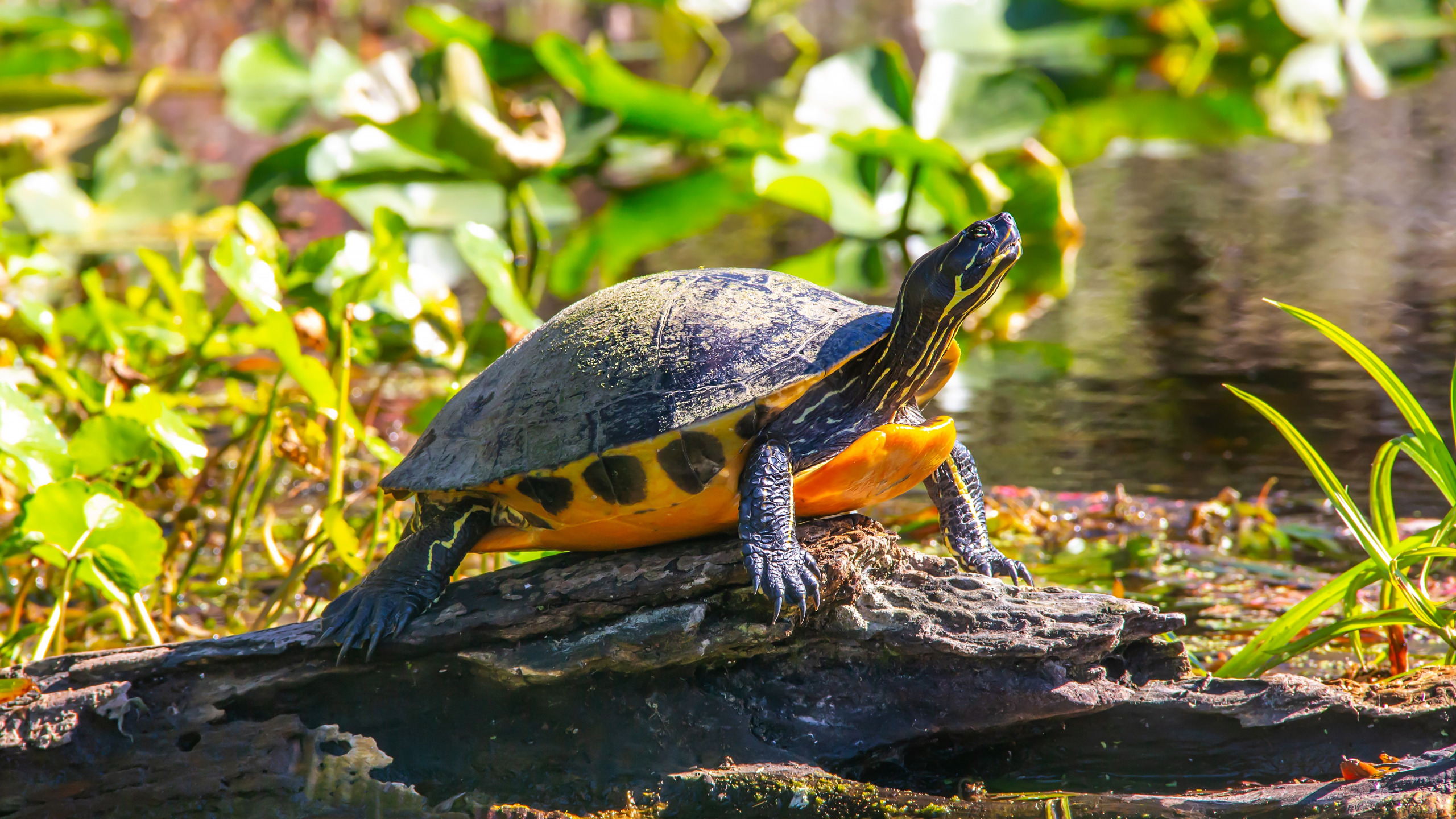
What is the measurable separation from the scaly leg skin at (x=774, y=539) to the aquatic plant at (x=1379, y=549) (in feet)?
2.46

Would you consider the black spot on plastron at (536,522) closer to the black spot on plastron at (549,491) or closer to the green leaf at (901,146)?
the black spot on plastron at (549,491)

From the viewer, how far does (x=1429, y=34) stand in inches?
298

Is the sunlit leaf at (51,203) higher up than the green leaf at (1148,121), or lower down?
higher up

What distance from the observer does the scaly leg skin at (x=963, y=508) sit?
2164 millimetres

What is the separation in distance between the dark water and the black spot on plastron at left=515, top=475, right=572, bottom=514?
5.96 ft

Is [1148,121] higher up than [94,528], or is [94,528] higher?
[1148,121]

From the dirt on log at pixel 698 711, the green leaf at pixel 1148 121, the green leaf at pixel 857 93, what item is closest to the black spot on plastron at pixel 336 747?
the dirt on log at pixel 698 711

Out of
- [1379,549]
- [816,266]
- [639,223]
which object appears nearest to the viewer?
[1379,549]

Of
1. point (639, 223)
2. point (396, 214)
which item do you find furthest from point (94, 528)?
point (639, 223)

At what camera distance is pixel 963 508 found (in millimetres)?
2193

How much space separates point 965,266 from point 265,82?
515cm

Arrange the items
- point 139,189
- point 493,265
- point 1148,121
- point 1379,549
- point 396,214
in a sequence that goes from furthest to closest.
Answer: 1. point 1148,121
2. point 139,189
3. point 396,214
4. point 493,265
5. point 1379,549

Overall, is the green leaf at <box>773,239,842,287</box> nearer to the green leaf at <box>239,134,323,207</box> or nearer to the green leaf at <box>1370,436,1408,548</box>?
the green leaf at <box>239,134,323,207</box>

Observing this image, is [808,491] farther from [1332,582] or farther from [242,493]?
[242,493]
